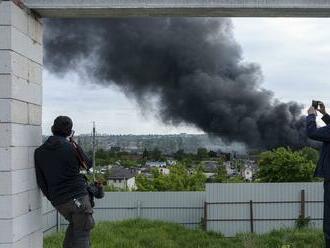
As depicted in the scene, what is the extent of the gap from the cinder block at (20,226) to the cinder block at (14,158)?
427 mm

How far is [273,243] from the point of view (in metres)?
8.96

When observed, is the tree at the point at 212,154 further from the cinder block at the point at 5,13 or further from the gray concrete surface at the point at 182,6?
the cinder block at the point at 5,13

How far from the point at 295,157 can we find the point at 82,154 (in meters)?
39.8

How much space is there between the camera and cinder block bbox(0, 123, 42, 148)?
446cm

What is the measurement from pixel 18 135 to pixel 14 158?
22 cm

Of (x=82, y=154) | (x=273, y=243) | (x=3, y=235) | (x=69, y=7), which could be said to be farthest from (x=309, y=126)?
(x=273, y=243)

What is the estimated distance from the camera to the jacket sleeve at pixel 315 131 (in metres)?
4.92

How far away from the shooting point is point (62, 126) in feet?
16.0

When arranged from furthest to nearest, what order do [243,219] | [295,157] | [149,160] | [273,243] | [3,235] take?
[149,160] < [295,157] < [243,219] < [273,243] < [3,235]

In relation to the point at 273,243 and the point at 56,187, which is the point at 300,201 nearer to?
the point at 273,243

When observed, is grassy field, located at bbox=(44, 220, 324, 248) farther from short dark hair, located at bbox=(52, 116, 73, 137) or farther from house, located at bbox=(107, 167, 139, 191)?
house, located at bbox=(107, 167, 139, 191)

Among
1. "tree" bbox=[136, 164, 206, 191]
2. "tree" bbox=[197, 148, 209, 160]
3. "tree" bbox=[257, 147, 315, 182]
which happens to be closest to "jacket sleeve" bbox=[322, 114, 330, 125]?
"tree" bbox=[257, 147, 315, 182]

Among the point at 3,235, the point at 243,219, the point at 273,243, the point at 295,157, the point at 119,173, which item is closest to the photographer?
the point at 3,235

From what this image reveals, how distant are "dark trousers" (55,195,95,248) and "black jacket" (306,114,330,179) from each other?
2110 mm
